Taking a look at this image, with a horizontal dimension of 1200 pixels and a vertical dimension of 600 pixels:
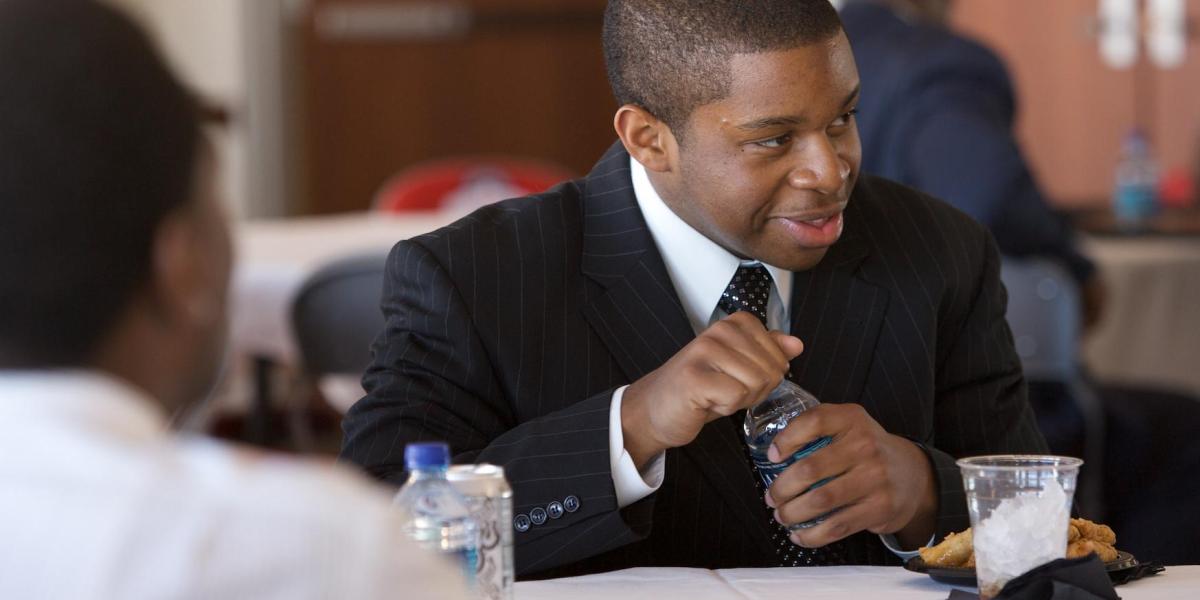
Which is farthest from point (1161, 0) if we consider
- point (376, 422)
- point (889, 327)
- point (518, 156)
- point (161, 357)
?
point (161, 357)

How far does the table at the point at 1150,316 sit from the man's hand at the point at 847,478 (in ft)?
9.10

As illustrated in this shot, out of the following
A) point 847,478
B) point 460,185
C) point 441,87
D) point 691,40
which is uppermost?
point 441,87

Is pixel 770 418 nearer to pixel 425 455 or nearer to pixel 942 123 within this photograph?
pixel 425 455

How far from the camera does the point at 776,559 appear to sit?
1.79m

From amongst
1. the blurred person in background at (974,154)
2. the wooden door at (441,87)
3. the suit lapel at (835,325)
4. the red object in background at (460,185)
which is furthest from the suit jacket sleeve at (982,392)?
the wooden door at (441,87)

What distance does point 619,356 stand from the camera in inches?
72.1

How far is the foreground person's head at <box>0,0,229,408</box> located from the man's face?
944 millimetres

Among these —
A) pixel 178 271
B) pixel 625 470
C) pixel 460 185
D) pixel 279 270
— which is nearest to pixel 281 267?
pixel 279 270

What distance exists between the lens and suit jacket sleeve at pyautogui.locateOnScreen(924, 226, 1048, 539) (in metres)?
1.96

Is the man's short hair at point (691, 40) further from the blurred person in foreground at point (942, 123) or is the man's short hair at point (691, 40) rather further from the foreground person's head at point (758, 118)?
the blurred person in foreground at point (942, 123)

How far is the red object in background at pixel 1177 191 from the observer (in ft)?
17.8

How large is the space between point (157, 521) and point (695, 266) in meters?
1.16

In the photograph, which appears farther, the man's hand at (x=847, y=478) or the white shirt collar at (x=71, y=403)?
the man's hand at (x=847, y=478)

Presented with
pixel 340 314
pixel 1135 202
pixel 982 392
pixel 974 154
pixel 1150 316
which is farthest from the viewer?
pixel 1135 202
